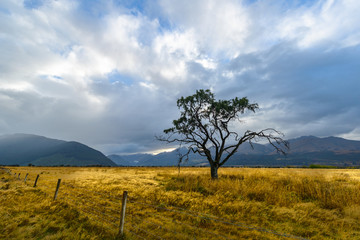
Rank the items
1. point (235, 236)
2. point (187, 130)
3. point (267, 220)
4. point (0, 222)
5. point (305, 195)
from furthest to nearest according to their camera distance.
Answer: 1. point (187, 130)
2. point (305, 195)
3. point (267, 220)
4. point (0, 222)
5. point (235, 236)

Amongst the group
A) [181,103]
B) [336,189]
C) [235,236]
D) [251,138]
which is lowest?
[235,236]

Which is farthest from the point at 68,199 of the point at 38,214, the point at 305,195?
the point at 305,195

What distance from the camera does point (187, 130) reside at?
22.5 meters

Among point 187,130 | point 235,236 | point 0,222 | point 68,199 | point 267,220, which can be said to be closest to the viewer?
point 235,236

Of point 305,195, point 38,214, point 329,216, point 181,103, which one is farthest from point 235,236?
point 181,103

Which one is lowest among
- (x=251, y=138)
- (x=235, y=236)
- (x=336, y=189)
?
(x=235, y=236)

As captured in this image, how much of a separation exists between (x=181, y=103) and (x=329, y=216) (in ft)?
55.3

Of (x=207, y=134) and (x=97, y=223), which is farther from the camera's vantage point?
(x=207, y=134)

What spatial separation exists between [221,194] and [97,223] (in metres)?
8.38

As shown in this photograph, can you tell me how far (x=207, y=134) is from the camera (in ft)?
71.9

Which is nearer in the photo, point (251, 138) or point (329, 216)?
point (329, 216)

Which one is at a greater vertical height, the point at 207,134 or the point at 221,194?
the point at 207,134

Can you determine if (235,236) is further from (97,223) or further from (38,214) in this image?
(38,214)

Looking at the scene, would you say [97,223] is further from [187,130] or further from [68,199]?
[187,130]
